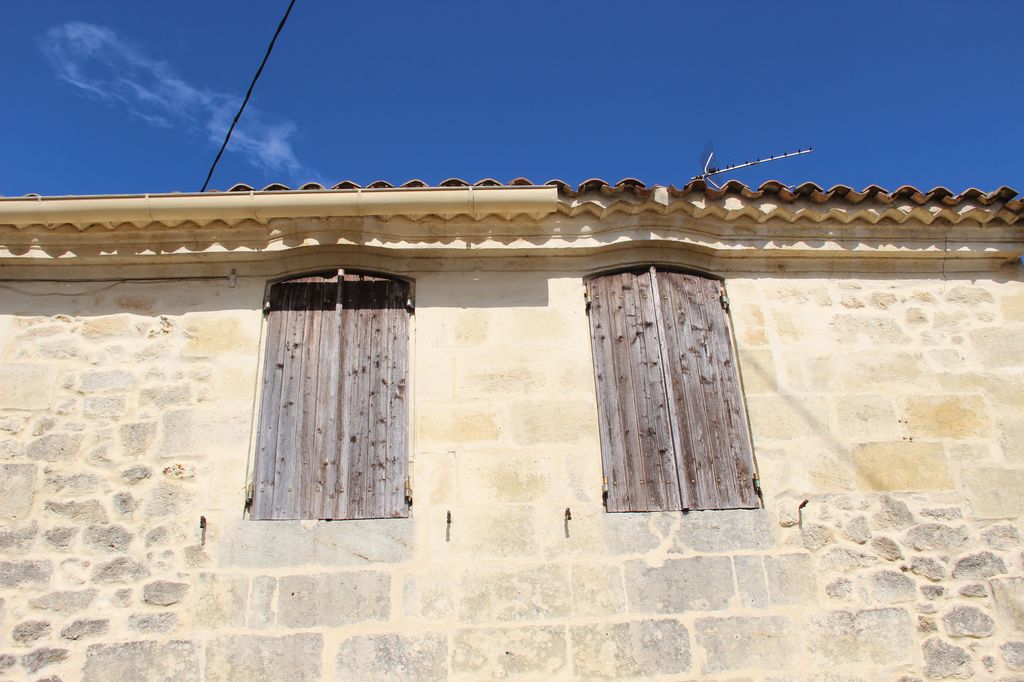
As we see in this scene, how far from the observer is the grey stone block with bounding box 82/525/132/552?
3926mm

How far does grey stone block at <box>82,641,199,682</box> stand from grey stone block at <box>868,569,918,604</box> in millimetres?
3663

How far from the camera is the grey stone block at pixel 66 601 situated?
3795mm

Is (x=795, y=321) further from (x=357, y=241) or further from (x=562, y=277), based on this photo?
(x=357, y=241)

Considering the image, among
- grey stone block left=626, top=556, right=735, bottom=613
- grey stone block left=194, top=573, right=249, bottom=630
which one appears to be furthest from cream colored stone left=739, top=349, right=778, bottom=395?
grey stone block left=194, top=573, right=249, bottom=630

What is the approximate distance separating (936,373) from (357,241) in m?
3.80

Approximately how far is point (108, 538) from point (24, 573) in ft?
1.43

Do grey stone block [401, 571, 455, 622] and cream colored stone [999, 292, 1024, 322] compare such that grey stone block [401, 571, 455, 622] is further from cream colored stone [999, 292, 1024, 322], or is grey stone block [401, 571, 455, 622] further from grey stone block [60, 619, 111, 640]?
cream colored stone [999, 292, 1024, 322]

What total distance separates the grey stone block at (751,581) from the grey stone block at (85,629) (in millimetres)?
3355

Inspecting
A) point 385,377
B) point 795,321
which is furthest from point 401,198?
point 795,321

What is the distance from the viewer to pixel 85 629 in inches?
148

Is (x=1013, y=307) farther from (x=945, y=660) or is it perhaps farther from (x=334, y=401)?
(x=334, y=401)

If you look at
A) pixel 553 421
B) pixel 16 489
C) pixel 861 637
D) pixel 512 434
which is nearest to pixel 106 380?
pixel 16 489

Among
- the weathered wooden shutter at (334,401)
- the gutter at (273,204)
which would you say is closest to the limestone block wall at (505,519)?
the weathered wooden shutter at (334,401)

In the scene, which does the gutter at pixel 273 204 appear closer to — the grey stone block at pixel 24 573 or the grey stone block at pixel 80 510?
the grey stone block at pixel 80 510
